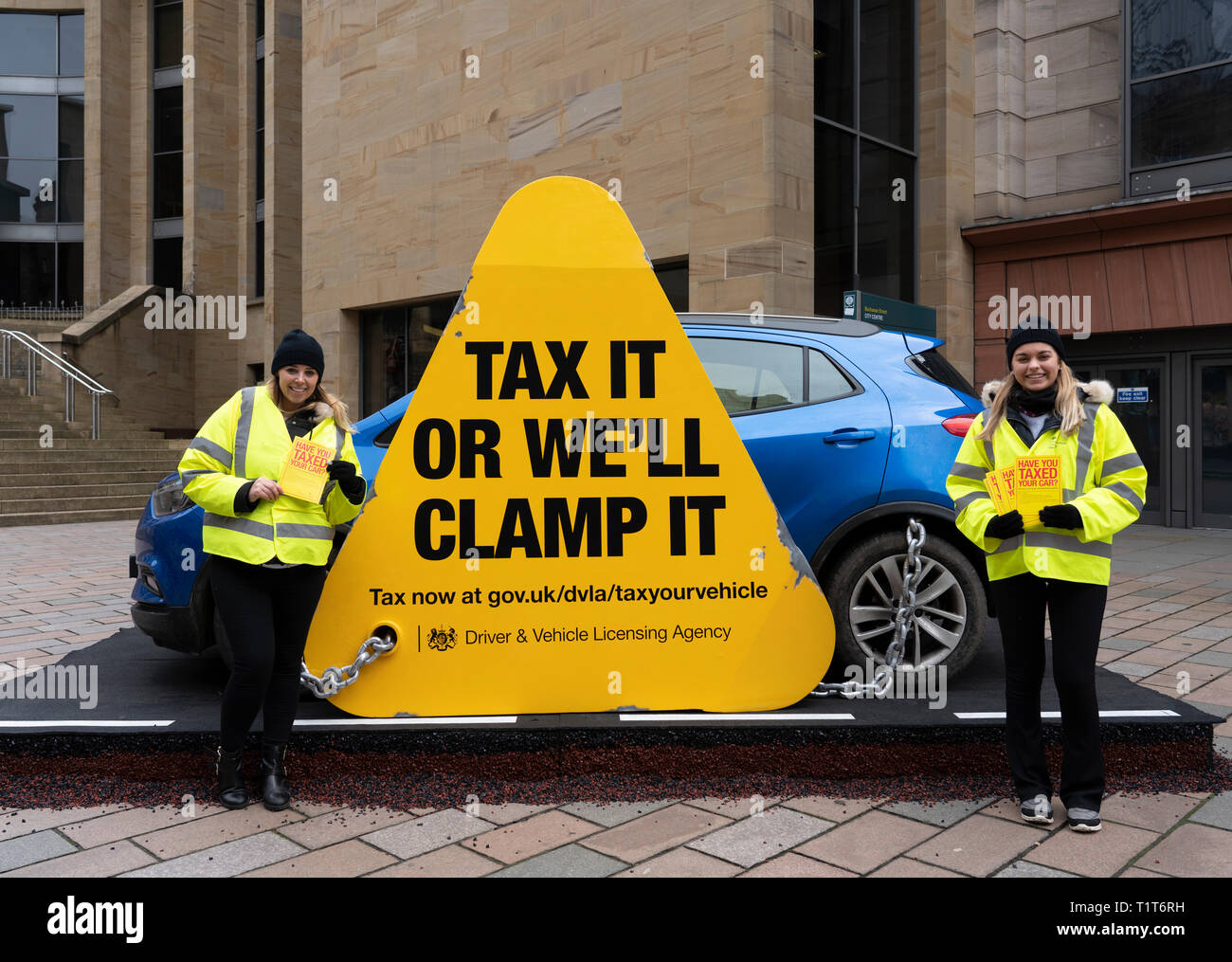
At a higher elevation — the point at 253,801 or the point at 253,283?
the point at 253,283

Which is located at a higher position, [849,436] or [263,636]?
[849,436]

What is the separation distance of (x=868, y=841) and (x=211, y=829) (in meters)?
2.27

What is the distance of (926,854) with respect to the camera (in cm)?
326

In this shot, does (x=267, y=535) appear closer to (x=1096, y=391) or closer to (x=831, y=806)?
(x=831, y=806)

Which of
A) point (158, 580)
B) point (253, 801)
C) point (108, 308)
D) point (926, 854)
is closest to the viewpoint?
point (926, 854)

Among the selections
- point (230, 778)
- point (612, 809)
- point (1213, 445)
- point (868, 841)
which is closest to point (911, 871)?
point (868, 841)

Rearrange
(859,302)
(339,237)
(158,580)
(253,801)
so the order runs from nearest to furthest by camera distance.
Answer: (253,801)
(158,580)
(859,302)
(339,237)

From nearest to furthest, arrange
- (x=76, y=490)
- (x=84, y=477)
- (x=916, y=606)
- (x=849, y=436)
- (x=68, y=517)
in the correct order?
1. (x=916, y=606)
2. (x=849, y=436)
3. (x=68, y=517)
4. (x=76, y=490)
5. (x=84, y=477)

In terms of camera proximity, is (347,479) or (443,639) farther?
(443,639)

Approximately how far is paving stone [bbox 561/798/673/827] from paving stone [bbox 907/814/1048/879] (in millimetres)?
932

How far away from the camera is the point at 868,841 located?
11.1 feet

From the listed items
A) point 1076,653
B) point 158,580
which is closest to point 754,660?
point 1076,653
